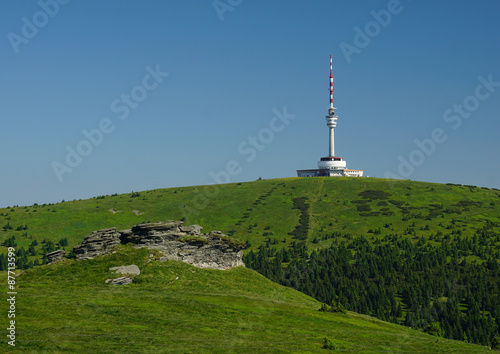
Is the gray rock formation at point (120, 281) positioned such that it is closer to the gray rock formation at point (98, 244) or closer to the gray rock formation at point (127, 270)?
the gray rock formation at point (127, 270)

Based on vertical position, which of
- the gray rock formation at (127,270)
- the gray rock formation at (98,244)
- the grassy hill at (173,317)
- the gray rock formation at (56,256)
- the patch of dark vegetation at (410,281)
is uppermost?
the gray rock formation at (98,244)

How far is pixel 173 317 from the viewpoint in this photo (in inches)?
2756

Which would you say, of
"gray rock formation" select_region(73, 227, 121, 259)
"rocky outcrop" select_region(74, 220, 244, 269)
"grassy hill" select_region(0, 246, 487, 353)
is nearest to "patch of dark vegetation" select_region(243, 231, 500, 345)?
"grassy hill" select_region(0, 246, 487, 353)

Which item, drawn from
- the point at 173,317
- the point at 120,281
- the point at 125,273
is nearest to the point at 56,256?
the point at 125,273

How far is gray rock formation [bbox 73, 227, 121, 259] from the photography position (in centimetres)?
9669

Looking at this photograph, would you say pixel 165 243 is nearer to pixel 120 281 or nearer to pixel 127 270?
pixel 127 270

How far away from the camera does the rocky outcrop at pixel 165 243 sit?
320 ft

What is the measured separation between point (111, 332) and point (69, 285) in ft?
85.7

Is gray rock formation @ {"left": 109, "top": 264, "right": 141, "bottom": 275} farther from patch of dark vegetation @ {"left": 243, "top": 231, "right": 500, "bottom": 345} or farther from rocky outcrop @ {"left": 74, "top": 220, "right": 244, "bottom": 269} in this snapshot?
patch of dark vegetation @ {"left": 243, "top": 231, "right": 500, "bottom": 345}

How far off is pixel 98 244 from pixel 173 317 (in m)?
33.6

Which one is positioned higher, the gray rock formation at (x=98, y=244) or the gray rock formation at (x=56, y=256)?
the gray rock formation at (x=98, y=244)

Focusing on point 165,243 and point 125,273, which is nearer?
point 125,273

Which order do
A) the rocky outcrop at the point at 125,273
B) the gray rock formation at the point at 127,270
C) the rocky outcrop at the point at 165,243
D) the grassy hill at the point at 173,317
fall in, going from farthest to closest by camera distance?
1. the rocky outcrop at the point at 165,243
2. the gray rock formation at the point at 127,270
3. the rocky outcrop at the point at 125,273
4. the grassy hill at the point at 173,317

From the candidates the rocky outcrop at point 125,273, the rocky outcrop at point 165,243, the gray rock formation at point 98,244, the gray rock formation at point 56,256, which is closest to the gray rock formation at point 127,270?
the rocky outcrop at point 125,273
